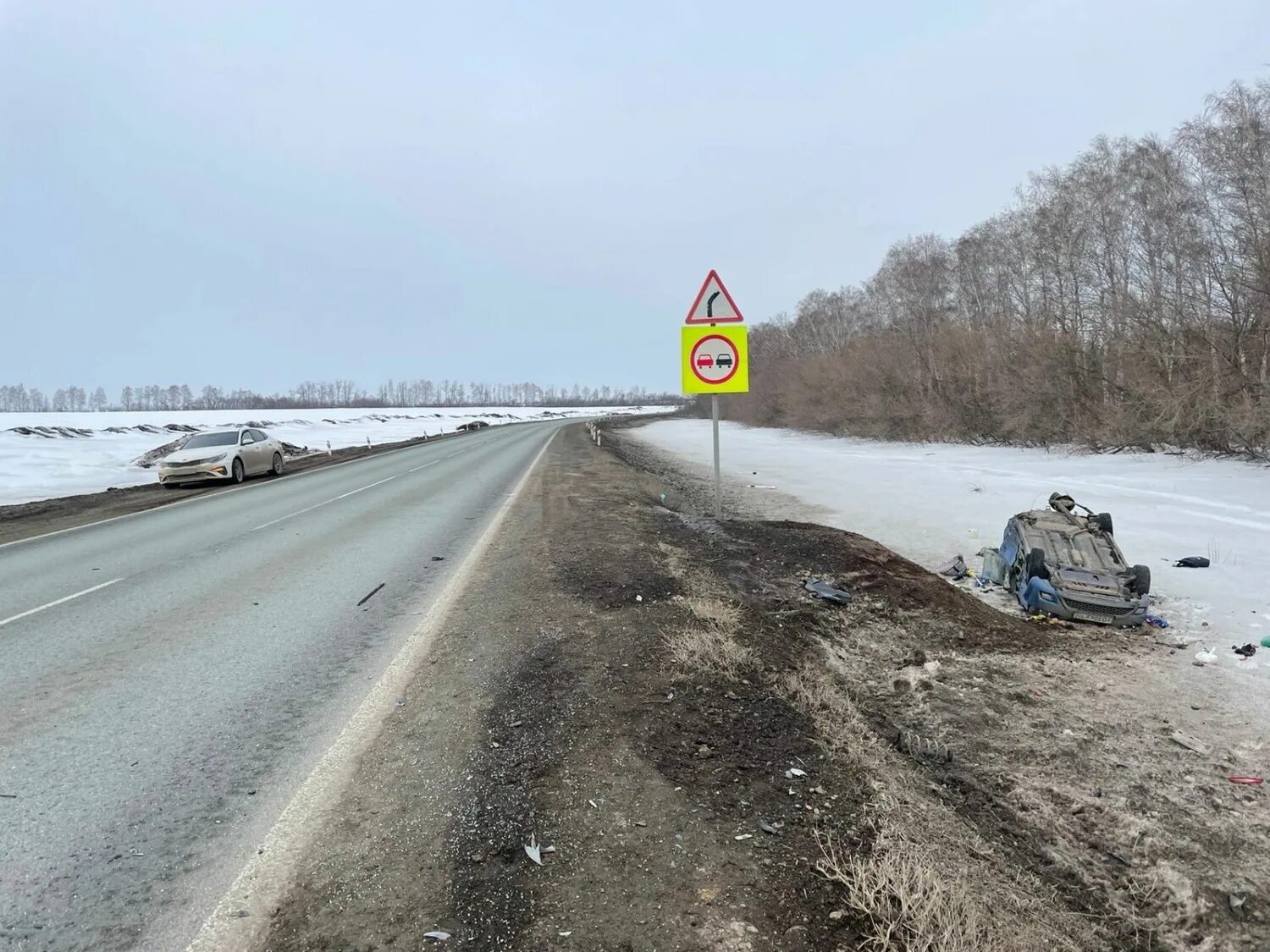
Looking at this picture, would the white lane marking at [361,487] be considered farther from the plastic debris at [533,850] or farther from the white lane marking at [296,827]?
the plastic debris at [533,850]

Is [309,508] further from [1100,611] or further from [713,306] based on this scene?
[1100,611]

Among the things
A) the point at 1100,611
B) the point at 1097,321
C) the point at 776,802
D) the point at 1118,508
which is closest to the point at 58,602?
the point at 776,802

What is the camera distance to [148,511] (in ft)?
42.8

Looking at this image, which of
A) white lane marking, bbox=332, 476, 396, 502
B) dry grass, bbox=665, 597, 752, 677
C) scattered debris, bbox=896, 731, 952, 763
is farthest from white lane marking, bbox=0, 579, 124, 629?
white lane marking, bbox=332, 476, 396, 502

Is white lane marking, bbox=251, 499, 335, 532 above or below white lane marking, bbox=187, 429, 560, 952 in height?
above

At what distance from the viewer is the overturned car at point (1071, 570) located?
5.94 metres

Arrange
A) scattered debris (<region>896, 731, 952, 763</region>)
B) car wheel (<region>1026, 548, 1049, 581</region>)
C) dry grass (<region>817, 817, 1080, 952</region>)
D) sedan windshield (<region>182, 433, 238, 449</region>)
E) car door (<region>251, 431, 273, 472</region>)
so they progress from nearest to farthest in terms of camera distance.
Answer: dry grass (<region>817, 817, 1080, 952</region>), scattered debris (<region>896, 731, 952, 763</region>), car wheel (<region>1026, 548, 1049, 581</region>), sedan windshield (<region>182, 433, 238, 449</region>), car door (<region>251, 431, 273, 472</region>)

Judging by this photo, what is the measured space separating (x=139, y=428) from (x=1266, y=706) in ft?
204

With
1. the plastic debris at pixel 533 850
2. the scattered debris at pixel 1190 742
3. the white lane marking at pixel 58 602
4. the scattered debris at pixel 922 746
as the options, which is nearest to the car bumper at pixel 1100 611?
the scattered debris at pixel 1190 742

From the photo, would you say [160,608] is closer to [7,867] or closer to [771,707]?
[7,867]

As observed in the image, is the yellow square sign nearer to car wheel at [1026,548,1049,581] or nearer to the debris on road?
the debris on road

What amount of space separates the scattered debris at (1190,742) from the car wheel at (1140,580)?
2.44 metres

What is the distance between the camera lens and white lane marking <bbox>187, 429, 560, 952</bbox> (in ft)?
7.34

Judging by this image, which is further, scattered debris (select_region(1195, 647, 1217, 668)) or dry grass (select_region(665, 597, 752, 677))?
scattered debris (select_region(1195, 647, 1217, 668))
